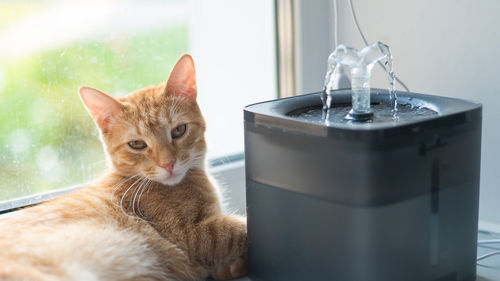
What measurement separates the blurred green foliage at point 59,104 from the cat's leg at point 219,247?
0.40 metres

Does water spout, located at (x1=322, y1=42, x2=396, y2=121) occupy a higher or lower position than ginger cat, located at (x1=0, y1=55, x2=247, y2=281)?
higher

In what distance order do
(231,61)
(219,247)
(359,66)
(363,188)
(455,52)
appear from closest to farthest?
(363,188)
(359,66)
(219,247)
(455,52)
(231,61)

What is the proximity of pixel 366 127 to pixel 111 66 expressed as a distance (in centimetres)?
81

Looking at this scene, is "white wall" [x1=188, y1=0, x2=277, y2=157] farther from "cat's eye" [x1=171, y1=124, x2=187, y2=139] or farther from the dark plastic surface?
the dark plastic surface

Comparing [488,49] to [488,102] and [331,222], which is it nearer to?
[488,102]

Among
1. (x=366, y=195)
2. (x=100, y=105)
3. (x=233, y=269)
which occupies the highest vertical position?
(x=100, y=105)

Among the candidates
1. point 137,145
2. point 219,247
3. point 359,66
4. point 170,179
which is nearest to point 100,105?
point 137,145

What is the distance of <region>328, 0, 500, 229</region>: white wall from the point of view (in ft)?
4.09

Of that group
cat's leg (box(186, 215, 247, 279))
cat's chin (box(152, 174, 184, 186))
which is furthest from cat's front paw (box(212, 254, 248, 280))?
cat's chin (box(152, 174, 184, 186))

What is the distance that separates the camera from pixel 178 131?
4.06 feet

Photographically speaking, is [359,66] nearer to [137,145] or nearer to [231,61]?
[137,145]

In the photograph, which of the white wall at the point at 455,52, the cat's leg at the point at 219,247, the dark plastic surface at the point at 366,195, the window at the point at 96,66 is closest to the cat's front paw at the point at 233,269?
the cat's leg at the point at 219,247

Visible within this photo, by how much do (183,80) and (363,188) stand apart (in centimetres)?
55

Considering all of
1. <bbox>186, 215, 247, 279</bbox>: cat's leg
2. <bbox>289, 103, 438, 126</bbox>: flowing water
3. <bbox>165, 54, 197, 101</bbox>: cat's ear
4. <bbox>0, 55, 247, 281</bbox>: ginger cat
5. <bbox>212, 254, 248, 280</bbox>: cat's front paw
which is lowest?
<bbox>212, 254, 248, 280</bbox>: cat's front paw
